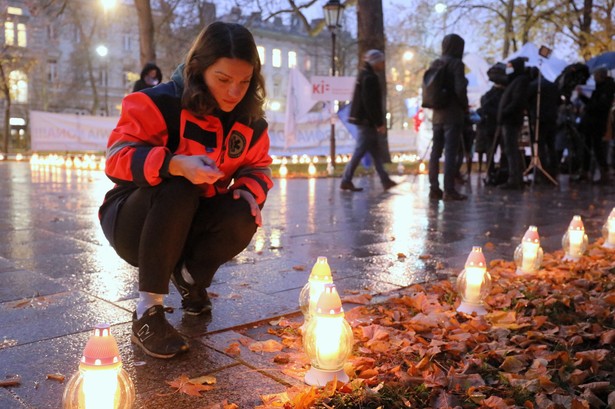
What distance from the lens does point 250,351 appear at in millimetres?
2609

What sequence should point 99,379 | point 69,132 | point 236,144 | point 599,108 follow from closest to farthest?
point 99,379, point 236,144, point 599,108, point 69,132

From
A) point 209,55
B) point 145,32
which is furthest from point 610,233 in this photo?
point 145,32

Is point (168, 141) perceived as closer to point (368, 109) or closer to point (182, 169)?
point (182, 169)

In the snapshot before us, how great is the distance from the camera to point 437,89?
8664mm

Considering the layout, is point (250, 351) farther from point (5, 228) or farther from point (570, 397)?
point (5, 228)

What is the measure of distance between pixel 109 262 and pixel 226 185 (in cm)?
176

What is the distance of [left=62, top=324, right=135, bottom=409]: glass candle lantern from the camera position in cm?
163

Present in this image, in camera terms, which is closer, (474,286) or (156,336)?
(156,336)

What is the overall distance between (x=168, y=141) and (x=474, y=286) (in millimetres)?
1688

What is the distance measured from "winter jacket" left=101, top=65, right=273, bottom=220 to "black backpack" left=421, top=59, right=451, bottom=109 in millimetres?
6127

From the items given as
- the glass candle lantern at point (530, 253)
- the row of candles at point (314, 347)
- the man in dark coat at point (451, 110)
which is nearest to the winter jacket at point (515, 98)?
the man in dark coat at point (451, 110)

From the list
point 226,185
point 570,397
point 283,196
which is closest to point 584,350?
point 570,397

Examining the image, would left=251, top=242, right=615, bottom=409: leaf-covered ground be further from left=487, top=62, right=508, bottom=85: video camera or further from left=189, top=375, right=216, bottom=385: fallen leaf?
left=487, top=62, right=508, bottom=85: video camera

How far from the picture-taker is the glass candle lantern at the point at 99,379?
163cm
